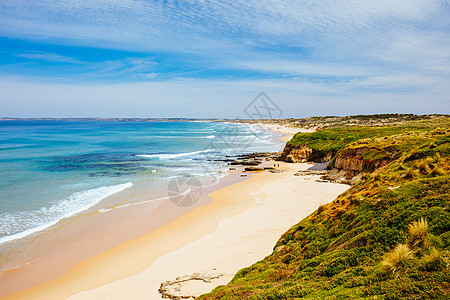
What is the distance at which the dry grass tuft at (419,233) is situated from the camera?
5.32m

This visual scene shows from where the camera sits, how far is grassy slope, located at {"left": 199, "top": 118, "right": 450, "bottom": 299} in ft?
15.0

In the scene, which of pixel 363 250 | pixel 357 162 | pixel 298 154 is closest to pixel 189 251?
pixel 363 250

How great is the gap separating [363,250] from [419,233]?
3.79 feet

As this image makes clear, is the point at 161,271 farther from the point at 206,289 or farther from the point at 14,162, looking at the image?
the point at 14,162

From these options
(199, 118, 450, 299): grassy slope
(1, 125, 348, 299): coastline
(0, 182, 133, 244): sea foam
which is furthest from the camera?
(0, 182, 133, 244): sea foam

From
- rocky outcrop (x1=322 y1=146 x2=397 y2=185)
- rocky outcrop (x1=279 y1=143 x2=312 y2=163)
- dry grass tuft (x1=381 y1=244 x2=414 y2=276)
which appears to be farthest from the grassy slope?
rocky outcrop (x1=279 y1=143 x2=312 y2=163)

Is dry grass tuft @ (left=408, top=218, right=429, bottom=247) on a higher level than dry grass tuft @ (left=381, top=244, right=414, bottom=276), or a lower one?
higher

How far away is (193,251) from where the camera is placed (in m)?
13.9

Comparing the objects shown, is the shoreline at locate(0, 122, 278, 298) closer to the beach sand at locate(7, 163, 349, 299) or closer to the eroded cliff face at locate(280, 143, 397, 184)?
the beach sand at locate(7, 163, 349, 299)

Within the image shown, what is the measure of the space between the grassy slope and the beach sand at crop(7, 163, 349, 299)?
10.1 feet

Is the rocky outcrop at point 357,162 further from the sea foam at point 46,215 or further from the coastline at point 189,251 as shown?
the sea foam at point 46,215

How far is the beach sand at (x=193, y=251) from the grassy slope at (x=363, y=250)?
3.07 m

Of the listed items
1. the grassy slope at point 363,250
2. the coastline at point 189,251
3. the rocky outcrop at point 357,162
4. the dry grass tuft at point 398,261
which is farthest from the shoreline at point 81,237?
the dry grass tuft at point 398,261

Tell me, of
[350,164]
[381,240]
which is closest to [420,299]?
[381,240]
